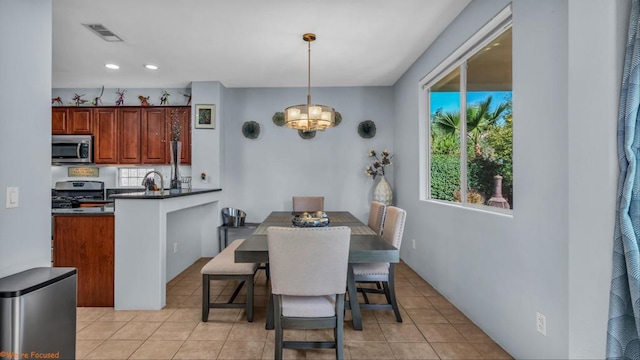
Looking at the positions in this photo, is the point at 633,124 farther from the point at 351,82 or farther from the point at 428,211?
the point at 351,82

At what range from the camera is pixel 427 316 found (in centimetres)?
265

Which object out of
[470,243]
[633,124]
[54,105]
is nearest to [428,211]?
[470,243]

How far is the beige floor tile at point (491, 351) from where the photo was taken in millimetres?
2039

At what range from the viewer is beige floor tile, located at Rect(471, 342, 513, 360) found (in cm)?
204

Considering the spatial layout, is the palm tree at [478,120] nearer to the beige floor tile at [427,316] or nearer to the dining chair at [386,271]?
the dining chair at [386,271]

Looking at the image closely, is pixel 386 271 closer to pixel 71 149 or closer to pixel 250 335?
pixel 250 335

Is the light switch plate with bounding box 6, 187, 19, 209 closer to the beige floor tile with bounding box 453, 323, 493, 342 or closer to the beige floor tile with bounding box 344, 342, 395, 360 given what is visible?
the beige floor tile with bounding box 344, 342, 395, 360

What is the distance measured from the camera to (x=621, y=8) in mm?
1156

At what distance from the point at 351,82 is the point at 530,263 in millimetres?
3511

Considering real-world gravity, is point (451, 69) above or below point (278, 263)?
above

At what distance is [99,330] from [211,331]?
0.89 m

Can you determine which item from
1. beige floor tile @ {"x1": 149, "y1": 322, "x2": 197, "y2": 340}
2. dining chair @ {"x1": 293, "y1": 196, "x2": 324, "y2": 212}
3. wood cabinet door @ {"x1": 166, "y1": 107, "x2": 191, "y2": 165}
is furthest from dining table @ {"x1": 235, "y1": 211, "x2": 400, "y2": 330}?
wood cabinet door @ {"x1": 166, "y1": 107, "x2": 191, "y2": 165}

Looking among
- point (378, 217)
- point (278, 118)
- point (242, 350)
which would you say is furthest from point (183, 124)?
point (242, 350)

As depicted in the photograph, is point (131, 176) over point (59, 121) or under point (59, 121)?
under
